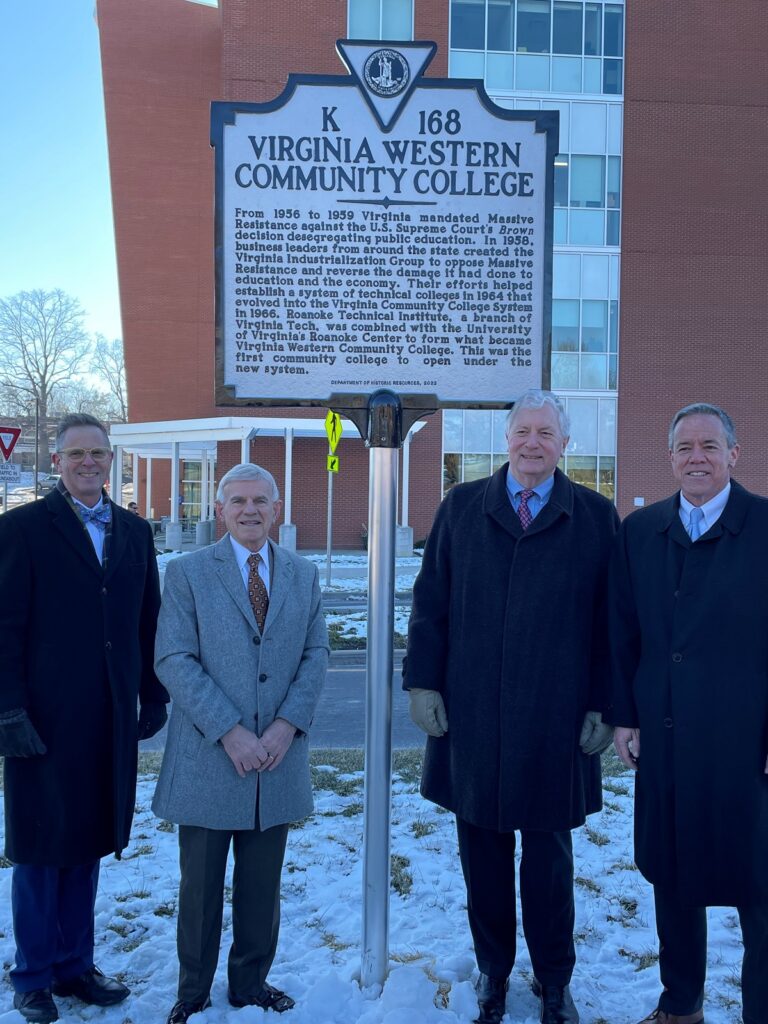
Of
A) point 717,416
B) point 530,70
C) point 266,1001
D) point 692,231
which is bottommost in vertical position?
point 266,1001

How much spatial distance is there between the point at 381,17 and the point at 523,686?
27.9 meters

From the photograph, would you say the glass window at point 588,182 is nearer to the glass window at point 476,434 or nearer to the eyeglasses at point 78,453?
the glass window at point 476,434

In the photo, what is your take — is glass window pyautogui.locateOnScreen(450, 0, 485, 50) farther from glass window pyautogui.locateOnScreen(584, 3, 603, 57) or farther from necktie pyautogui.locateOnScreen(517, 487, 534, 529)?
necktie pyautogui.locateOnScreen(517, 487, 534, 529)

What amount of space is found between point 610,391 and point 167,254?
61.7ft

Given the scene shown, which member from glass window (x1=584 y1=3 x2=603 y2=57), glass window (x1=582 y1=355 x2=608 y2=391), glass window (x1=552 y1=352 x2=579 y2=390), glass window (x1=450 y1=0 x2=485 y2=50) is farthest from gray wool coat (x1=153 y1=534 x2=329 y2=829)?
glass window (x1=584 y1=3 x2=603 y2=57)

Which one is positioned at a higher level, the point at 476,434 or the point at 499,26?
the point at 499,26

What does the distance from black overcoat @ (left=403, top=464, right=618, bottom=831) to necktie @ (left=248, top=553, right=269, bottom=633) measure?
57cm

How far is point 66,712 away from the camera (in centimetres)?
311

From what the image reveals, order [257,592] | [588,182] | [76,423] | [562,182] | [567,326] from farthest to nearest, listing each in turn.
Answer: [567,326], [588,182], [562,182], [76,423], [257,592]

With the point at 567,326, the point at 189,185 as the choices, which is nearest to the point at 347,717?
the point at 567,326

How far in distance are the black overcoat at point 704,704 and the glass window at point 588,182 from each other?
2613cm

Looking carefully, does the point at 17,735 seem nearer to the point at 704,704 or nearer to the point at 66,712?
the point at 66,712

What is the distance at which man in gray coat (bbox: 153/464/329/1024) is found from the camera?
2.97 meters

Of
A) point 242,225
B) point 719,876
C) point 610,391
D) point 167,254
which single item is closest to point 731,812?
point 719,876
